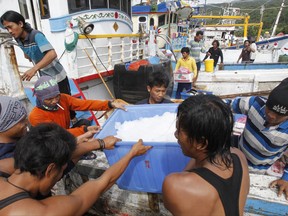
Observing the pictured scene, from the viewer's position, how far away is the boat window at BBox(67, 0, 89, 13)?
16.5 ft

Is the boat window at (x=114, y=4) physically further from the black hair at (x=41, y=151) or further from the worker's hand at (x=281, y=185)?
the worker's hand at (x=281, y=185)

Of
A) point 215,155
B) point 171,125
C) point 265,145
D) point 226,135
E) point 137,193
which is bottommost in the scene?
point 137,193

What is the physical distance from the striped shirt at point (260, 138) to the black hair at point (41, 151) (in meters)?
1.49

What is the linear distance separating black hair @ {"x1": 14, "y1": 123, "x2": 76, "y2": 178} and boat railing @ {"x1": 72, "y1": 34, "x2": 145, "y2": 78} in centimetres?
391

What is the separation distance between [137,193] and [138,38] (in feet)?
19.0

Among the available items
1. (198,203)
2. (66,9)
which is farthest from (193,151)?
(66,9)

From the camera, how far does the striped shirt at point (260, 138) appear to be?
5.36 ft

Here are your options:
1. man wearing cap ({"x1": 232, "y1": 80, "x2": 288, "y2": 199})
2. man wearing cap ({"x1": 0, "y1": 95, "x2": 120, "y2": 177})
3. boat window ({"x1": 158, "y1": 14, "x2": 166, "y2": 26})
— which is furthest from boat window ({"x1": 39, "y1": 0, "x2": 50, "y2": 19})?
boat window ({"x1": 158, "y1": 14, "x2": 166, "y2": 26})

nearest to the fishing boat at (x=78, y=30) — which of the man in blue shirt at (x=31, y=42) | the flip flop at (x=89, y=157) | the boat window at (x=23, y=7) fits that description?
the boat window at (x=23, y=7)

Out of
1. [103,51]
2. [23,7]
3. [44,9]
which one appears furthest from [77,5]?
[23,7]

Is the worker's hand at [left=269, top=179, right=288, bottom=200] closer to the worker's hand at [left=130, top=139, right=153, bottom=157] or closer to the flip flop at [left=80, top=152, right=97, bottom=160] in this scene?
the worker's hand at [left=130, top=139, right=153, bottom=157]

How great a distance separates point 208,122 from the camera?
92cm

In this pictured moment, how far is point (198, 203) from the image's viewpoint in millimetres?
878

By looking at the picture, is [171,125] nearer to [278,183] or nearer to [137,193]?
[137,193]
